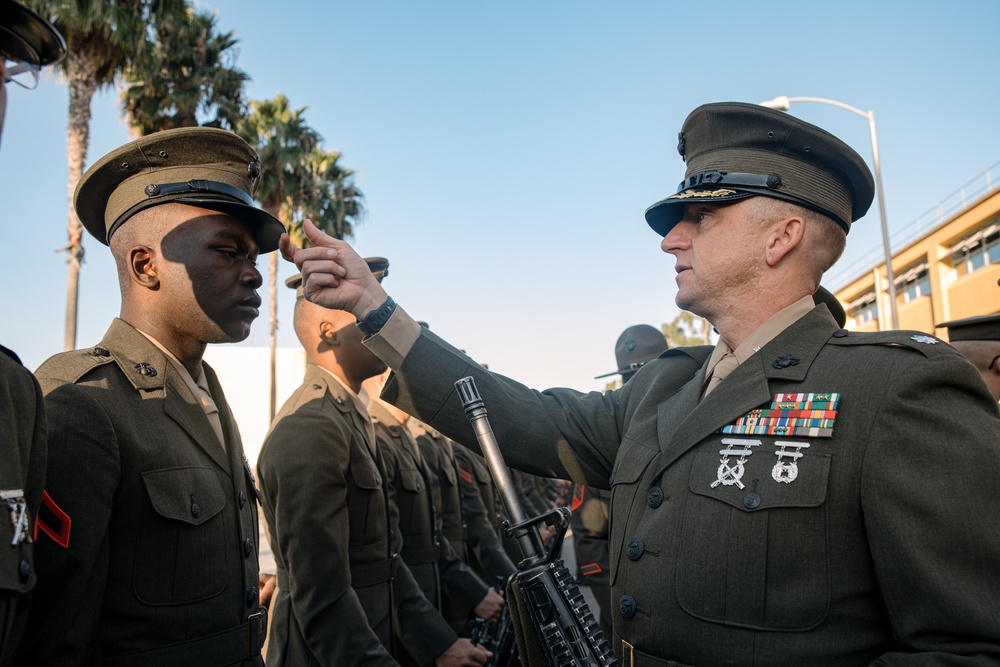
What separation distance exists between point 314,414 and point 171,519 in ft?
4.91

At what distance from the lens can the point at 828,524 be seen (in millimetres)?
2012

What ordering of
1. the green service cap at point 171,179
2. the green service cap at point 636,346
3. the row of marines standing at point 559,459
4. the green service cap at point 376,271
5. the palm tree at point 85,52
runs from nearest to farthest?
the row of marines standing at point 559,459 < the green service cap at point 171,179 < the green service cap at point 376,271 < the green service cap at point 636,346 < the palm tree at point 85,52

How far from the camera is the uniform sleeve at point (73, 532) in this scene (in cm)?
196

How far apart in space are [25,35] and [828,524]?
2.34 meters

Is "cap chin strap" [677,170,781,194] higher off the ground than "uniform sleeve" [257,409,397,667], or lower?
higher

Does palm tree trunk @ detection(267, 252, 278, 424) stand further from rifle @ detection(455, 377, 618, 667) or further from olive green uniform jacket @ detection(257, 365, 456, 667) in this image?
rifle @ detection(455, 377, 618, 667)

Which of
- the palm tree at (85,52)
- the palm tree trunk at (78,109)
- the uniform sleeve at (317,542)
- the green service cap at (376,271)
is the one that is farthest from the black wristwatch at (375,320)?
the palm tree trunk at (78,109)

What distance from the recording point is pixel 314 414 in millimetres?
3783

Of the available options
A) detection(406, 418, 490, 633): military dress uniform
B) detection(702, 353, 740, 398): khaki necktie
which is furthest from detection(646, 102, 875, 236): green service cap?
detection(406, 418, 490, 633): military dress uniform

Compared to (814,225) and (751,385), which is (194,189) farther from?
(814,225)

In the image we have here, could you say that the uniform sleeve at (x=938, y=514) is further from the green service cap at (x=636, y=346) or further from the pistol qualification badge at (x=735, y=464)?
the green service cap at (x=636, y=346)

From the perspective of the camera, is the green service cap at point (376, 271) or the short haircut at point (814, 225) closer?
the short haircut at point (814, 225)

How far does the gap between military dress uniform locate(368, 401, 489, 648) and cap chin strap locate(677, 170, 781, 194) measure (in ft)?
10.9

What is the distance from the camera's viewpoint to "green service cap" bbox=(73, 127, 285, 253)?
9.20ft
